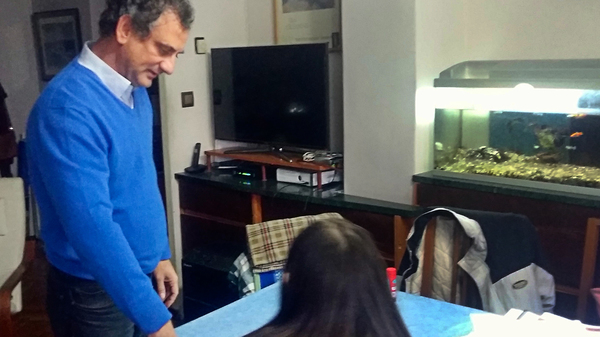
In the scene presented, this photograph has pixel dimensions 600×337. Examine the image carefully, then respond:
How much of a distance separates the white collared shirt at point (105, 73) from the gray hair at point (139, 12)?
6 cm

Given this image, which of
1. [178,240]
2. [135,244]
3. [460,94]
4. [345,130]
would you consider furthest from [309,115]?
[135,244]

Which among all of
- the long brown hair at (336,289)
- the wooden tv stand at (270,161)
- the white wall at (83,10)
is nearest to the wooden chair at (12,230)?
the wooden tv stand at (270,161)

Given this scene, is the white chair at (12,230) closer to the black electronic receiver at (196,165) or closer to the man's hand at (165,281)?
the black electronic receiver at (196,165)

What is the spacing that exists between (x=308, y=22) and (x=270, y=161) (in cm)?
77

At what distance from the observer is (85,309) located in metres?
1.32

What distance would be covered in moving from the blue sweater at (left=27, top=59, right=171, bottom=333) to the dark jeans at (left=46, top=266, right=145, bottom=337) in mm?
36

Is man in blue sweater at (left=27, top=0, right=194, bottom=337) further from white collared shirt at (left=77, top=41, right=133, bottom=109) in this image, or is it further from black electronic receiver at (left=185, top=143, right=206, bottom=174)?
black electronic receiver at (left=185, top=143, right=206, bottom=174)

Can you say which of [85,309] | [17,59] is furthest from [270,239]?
[17,59]

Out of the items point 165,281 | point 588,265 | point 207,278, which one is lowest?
point 207,278

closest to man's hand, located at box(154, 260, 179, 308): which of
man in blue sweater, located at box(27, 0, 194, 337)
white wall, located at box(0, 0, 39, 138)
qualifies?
man in blue sweater, located at box(27, 0, 194, 337)

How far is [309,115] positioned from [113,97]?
178 centimetres

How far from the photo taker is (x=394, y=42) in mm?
2529

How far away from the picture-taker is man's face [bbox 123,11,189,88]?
1.23 m

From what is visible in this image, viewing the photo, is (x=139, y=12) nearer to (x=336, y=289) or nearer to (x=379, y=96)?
(x=336, y=289)
